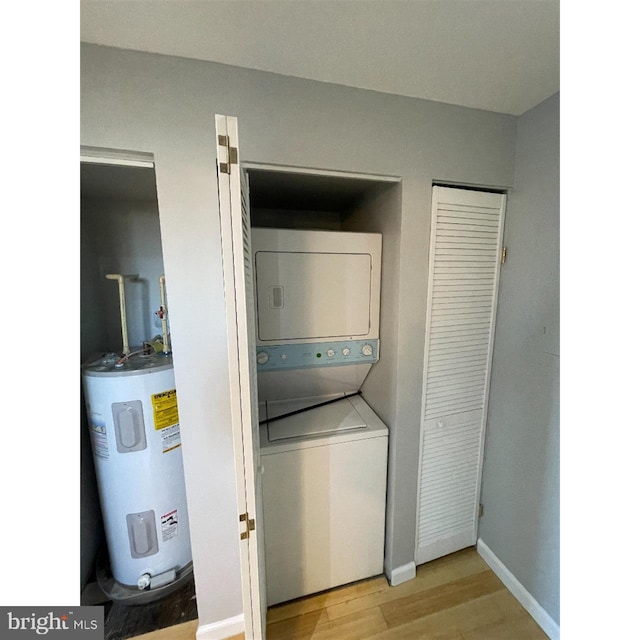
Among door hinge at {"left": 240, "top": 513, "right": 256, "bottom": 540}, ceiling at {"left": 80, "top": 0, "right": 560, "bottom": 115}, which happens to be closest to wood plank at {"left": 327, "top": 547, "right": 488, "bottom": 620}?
door hinge at {"left": 240, "top": 513, "right": 256, "bottom": 540}

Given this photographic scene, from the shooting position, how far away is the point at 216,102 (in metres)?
1.12

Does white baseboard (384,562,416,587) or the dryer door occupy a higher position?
the dryer door

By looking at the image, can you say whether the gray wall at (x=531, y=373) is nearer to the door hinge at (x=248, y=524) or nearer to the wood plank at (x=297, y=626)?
the wood plank at (x=297, y=626)

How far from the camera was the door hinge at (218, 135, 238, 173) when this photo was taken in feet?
2.51

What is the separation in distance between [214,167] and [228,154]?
1.48 ft

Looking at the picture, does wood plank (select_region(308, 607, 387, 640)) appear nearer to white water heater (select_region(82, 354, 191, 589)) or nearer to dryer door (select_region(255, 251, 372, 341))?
white water heater (select_region(82, 354, 191, 589))

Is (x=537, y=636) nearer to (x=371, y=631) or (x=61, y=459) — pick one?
(x=371, y=631)

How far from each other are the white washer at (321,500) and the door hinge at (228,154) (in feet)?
4.04

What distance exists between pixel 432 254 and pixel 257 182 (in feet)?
3.45

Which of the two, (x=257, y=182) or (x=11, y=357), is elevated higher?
Result: (x=257, y=182)

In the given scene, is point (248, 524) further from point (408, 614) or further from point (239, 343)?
point (408, 614)

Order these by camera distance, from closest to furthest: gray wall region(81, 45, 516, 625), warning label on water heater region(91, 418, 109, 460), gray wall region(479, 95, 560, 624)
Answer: gray wall region(81, 45, 516, 625) → gray wall region(479, 95, 560, 624) → warning label on water heater region(91, 418, 109, 460)

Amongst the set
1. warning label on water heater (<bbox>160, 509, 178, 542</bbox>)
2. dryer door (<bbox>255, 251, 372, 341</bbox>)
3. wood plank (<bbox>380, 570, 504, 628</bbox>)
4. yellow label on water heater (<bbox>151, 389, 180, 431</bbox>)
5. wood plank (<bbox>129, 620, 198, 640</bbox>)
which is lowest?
wood plank (<bbox>129, 620, 198, 640</bbox>)
